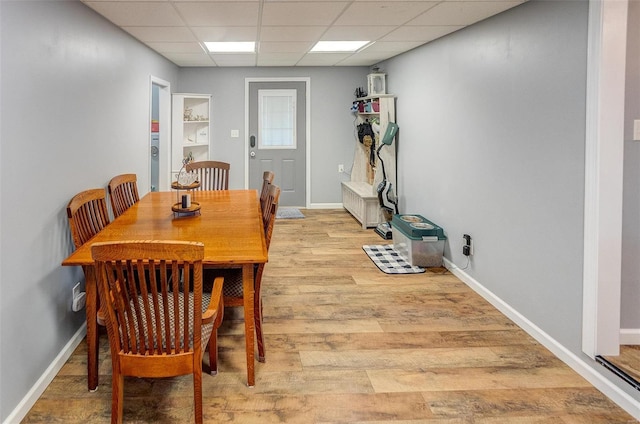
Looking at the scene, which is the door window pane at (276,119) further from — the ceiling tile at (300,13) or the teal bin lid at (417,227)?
the ceiling tile at (300,13)

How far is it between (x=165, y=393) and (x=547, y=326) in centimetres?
210

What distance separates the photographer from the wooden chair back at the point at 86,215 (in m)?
2.42

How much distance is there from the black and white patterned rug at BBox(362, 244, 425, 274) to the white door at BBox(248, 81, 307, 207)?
246 centimetres

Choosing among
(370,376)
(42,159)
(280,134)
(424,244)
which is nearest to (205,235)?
(42,159)

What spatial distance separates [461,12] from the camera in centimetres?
325

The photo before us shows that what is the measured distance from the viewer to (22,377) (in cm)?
207

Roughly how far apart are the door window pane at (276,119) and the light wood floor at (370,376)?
12.4ft

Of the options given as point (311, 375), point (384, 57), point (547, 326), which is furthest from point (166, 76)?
point (547, 326)

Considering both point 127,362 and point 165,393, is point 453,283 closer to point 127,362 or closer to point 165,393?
point 165,393

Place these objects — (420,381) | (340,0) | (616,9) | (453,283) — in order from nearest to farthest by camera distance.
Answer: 1. (616,9)
2. (420,381)
3. (340,0)
4. (453,283)

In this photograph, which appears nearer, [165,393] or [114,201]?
[165,393]

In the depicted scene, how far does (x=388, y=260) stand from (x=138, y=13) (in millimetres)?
2886


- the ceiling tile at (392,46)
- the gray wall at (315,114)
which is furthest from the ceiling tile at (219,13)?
the gray wall at (315,114)

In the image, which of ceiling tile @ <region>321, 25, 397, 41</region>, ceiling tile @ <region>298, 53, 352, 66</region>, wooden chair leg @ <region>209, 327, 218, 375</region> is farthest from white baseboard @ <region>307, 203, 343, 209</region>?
wooden chair leg @ <region>209, 327, 218, 375</region>
